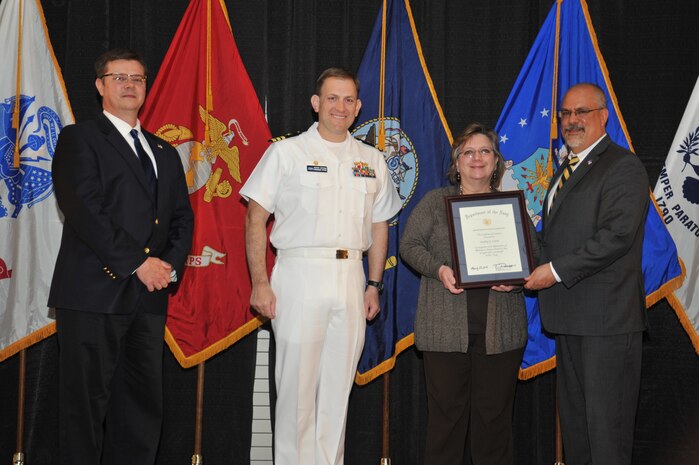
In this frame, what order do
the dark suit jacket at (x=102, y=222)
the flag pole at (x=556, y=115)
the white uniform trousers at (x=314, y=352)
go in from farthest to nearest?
1. the flag pole at (x=556, y=115)
2. the white uniform trousers at (x=314, y=352)
3. the dark suit jacket at (x=102, y=222)

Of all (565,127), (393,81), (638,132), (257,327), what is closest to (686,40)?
(638,132)

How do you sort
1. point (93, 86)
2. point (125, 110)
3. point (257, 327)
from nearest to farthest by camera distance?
point (125, 110), point (257, 327), point (93, 86)

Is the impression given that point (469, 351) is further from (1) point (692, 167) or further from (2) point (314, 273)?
(1) point (692, 167)

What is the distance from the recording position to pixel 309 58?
14.7 ft

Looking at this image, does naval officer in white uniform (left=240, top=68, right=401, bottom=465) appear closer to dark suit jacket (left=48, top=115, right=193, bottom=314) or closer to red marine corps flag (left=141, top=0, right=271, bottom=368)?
dark suit jacket (left=48, top=115, right=193, bottom=314)

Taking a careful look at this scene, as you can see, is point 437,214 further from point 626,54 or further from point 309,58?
point 626,54

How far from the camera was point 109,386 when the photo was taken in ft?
10.9

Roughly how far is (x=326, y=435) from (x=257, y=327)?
972 millimetres

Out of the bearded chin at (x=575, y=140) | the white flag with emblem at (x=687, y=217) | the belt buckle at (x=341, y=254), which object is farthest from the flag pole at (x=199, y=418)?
the white flag with emblem at (x=687, y=217)

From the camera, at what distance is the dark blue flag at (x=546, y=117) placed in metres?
4.15

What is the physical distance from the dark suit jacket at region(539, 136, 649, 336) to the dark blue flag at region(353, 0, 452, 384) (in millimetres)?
997

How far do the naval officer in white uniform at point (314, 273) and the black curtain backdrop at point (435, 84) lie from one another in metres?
1.07

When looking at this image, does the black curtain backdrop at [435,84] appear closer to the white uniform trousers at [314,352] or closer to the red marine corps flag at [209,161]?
the red marine corps flag at [209,161]

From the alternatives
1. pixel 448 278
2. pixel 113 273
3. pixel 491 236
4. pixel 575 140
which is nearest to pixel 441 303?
→ pixel 448 278
